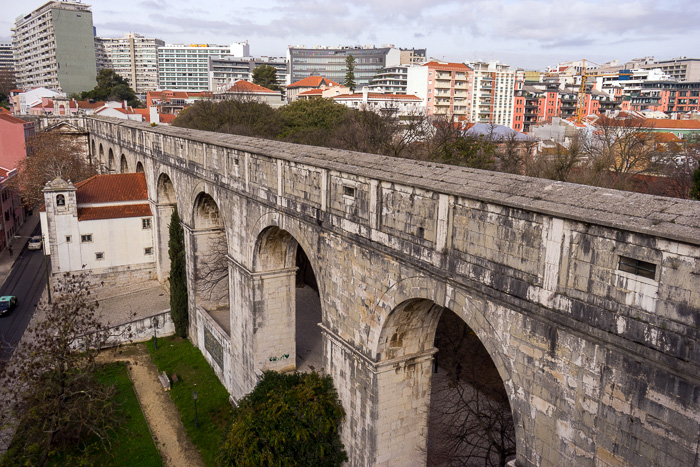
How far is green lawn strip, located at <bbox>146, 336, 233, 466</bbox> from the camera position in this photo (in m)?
17.8

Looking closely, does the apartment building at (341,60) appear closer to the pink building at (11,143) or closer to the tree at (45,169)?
the pink building at (11,143)

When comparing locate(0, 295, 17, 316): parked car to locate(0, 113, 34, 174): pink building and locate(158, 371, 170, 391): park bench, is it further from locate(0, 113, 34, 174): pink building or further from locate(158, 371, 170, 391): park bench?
locate(0, 113, 34, 174): pink building

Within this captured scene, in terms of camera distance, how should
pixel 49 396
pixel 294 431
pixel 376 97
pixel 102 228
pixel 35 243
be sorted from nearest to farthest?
pixel 294 431, pixel 49 396, pixel 102 228, pixel 35 243, pixel 376 97

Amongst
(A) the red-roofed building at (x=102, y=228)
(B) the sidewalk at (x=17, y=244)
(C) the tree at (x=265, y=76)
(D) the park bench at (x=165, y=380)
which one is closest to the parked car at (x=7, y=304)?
(A) the red-roofed building at (x=102, y=228)

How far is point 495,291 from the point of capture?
8422mm

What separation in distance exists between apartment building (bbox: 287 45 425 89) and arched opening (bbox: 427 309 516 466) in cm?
11428

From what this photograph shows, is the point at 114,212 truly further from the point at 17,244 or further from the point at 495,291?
the point at 495,291

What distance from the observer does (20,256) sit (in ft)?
124

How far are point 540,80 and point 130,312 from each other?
372 feet

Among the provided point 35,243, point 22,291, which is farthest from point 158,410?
point 35,243

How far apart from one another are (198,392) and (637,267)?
17.5 metres

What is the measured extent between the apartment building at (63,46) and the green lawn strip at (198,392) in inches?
3394

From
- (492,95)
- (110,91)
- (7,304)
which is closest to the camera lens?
(7,304)

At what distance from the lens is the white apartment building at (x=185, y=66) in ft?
→ 436
